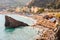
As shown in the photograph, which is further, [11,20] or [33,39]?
[11,20]

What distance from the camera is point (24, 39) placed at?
42.8 meters

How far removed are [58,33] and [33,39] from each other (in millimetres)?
13152

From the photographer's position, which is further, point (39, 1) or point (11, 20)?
point (39, 1)

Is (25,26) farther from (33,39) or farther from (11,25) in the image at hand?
(33,39)

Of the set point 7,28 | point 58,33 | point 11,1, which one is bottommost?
point 11,1

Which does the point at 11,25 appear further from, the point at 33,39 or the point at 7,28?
the point at 33,39

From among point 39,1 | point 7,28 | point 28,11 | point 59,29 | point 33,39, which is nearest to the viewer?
point 59,29

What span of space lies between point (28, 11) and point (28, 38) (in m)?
67.4

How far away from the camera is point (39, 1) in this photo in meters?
130

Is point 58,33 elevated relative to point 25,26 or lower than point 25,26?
elevated

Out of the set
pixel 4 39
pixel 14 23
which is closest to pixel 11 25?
pixel 14 23

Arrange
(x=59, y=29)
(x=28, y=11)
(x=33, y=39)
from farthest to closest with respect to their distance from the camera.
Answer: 1. (x=28, y=11)
2. (x=33, y=39)
3. (x=59, y=29)

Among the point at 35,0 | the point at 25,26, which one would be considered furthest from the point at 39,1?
the point at 25,26

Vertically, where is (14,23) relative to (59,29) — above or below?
below
